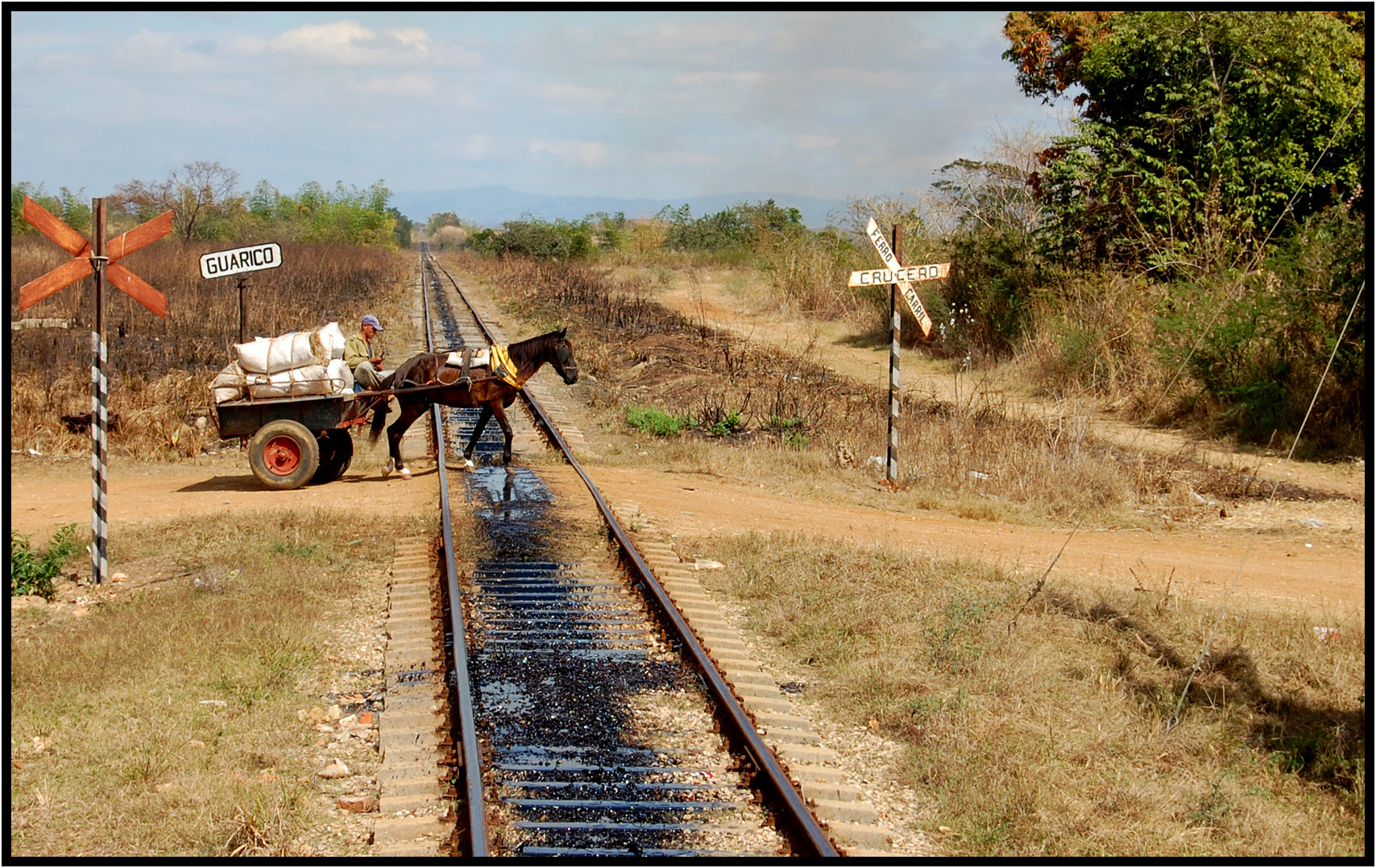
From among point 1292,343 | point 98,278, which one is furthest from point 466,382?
point 1292,343

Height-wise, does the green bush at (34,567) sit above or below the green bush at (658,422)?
below

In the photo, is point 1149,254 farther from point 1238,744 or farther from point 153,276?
point 153,276

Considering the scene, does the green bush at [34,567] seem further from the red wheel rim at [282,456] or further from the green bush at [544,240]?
the green bush at [544,240]

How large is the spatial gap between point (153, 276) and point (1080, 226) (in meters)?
23.4

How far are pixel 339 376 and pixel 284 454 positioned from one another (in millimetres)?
1117

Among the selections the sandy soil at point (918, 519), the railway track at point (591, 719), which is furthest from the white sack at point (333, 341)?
the railway track at point (591, 719)

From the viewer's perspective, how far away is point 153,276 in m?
30.7

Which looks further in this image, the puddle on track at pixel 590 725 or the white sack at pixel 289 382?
the white sack at pixel 289 382

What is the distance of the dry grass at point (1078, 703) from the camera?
18.9ft

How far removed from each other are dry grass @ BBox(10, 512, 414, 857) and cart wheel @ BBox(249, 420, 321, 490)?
8.11 ft

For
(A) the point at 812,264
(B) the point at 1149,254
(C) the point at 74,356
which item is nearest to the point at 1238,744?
(B) the point at 1149,254

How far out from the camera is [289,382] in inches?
495

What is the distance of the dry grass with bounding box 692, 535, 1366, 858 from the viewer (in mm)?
5762

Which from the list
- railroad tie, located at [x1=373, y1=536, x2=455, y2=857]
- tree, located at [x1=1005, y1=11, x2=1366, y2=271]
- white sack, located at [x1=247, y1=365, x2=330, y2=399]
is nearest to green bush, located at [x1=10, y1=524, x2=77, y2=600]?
railroad tie, located at [x1=373, y1=536, x2=455, y2=857]
